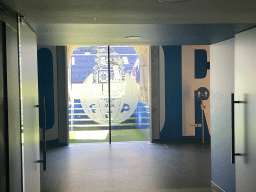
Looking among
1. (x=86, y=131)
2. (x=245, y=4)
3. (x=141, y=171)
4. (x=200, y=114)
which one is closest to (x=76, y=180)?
(x=141, y=171)

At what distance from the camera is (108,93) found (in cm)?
817

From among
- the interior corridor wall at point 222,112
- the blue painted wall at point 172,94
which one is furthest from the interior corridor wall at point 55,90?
the interior corridor wall at point 222,112

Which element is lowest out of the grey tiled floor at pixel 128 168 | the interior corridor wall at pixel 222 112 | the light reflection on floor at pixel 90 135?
the grey tiled floor at pixel 128 168

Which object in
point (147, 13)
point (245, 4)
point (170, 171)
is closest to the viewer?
point (245, 4)

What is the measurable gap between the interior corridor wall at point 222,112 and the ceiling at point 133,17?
62 cm

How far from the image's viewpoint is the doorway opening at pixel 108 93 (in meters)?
8.07

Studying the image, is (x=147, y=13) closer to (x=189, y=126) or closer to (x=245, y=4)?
(x=245, y=4)

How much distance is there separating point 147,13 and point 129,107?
6.09 metres

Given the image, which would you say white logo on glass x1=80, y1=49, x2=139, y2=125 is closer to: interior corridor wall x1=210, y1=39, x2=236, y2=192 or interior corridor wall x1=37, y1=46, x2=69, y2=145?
interior corridor wall x1=37, y1=46, x2=69, y2=145

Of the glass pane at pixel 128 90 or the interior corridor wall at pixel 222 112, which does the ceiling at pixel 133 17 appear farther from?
the glass pane at pixel 128 90

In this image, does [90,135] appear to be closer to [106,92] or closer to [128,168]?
[106,92]

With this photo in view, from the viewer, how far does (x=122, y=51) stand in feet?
26.9

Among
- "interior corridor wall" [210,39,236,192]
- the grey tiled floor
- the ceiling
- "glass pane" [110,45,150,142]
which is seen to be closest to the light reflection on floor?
"glass pane" [110,45,150,142]

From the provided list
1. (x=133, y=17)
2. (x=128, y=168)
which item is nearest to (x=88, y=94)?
(x=128, y=168)
